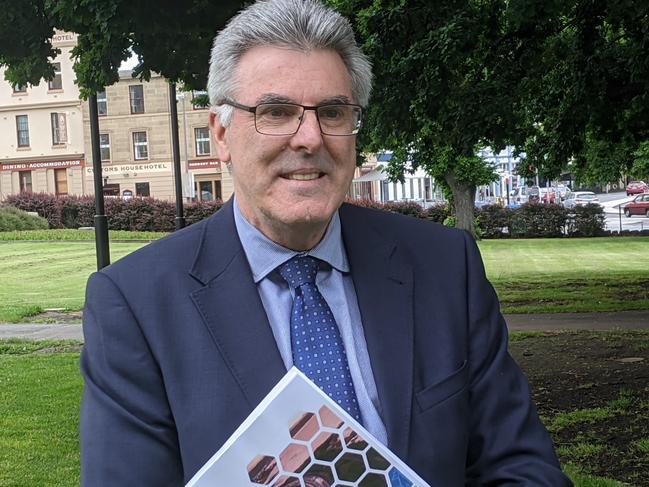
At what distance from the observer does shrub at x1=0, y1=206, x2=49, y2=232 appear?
4424cm

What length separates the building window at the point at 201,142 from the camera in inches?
2447

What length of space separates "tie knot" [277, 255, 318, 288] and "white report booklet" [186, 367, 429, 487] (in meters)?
0.49

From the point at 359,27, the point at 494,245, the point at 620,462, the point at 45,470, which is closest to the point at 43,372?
the point at 45,470

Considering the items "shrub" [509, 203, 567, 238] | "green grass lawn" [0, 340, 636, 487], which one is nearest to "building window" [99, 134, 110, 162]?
"shrub" [509, 203, 567, 238]

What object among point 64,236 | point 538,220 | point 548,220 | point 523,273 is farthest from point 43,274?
point 548,220

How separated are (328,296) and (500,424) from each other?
53 cm

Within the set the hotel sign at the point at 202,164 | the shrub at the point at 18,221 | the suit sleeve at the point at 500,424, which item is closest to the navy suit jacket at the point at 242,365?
the suit sleeve at the point at 500,424

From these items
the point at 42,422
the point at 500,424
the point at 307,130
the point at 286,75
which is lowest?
the point at 42,422

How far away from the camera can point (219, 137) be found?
2.26 m

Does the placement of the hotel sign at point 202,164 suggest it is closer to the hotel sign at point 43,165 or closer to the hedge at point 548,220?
the hotel sign at point 43,165

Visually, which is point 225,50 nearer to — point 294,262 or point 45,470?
point 294,262

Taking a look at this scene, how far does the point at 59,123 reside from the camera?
63.7m

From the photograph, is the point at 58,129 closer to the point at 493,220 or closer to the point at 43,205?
the point at 43,205

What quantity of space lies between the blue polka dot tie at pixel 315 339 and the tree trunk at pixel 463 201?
112ft
